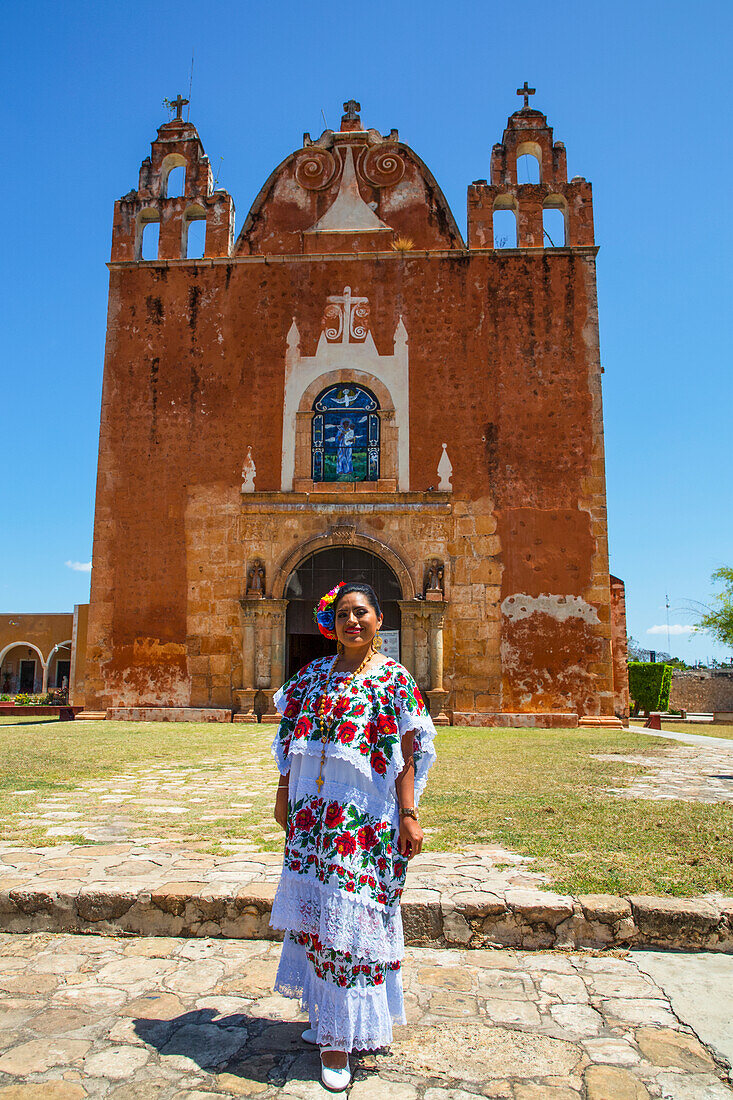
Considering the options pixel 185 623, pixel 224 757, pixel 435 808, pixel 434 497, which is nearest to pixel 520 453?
pixel 434 497

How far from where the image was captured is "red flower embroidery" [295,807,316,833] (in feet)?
9.07

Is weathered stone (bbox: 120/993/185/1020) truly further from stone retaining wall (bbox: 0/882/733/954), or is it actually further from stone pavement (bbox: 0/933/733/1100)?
stone retaining wall (bbox: 0/882/733/954)

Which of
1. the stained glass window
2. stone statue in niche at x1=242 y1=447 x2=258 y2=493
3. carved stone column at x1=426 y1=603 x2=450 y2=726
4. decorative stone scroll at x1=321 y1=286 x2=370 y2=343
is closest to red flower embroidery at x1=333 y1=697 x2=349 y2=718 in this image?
carved stone column at x1=426 y1=603 x2=450 y2=726

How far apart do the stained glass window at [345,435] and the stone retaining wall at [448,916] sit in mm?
12301

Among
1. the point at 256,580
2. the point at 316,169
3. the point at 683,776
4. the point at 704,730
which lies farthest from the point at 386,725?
the point at 704,730

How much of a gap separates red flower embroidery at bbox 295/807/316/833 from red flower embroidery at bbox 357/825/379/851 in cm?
18

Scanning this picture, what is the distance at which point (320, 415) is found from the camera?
1583cm

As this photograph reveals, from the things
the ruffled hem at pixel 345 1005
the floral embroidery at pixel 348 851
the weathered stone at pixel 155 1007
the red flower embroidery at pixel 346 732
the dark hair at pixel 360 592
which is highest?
the dark hair at pixel 360 592

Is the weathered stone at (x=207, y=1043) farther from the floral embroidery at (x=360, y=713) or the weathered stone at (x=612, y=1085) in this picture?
the weathered stone at (x=612, y=1085)

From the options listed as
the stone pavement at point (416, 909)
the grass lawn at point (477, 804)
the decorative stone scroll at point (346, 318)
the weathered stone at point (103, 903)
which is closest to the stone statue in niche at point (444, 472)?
the decorative stone scroll at point (346, 318)

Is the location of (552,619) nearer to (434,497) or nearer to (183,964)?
(434,497)

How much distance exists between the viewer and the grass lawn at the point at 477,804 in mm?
4199

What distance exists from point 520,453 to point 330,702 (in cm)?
1302

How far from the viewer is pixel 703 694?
3659 cm
